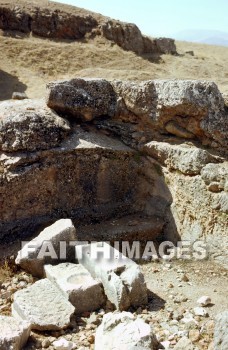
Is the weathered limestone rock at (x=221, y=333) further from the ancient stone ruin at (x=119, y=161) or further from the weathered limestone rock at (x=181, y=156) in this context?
the weathered limestone rock at (x=181, y=156)

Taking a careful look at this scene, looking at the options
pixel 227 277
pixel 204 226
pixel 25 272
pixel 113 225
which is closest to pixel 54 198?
pixel 113 225

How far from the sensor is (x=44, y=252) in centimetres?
487

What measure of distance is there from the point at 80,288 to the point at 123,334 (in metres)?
0.88

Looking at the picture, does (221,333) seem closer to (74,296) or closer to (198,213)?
(74,296)

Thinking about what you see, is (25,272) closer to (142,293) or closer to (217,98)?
(142,293)

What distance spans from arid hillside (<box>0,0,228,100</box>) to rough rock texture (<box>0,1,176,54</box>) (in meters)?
0.36

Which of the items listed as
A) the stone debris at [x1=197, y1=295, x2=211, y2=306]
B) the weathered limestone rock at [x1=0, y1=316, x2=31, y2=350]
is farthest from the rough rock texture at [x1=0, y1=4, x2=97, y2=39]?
the weathered limestone rock at [x1=0, y1=316, x2=31, y2=350]

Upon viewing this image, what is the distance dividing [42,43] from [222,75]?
9.42 m

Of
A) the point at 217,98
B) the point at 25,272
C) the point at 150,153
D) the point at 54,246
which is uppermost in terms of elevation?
the point at 217,98

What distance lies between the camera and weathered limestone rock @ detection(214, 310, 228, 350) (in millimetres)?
3244

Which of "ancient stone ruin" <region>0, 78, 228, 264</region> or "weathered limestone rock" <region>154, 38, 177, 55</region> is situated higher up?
"weathered limestone rock" <region>154, 38, 177, 55</region>

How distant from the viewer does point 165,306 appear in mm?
4336

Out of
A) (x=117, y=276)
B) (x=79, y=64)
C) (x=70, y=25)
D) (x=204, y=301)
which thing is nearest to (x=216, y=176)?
(x=204, y=301)

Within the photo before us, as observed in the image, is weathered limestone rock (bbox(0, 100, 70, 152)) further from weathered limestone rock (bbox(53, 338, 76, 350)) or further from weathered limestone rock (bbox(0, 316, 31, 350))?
weathered limestone rock (bbox(53, 338, 76, 350))
